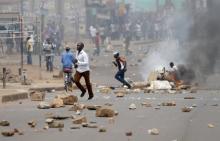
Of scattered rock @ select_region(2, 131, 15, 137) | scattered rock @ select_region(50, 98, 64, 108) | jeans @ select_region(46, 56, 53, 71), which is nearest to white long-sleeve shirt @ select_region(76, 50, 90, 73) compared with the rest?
scattered rock @ select_region(50, 98, 64, 108)

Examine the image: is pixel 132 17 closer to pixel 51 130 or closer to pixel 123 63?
pixel 123 63

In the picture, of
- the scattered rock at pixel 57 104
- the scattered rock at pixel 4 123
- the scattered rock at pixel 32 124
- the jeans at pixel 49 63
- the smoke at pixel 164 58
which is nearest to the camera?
the scattered rock at pixel 32 124

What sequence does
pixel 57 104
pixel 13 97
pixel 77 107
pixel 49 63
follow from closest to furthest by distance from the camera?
pixel 77 107, pixel 57 104, pixel 13 97, pixel 49 63

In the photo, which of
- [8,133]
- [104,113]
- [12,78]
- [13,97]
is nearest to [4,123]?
[8,133]

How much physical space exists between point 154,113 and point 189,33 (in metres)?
17.3

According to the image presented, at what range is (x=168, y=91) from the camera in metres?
25.6

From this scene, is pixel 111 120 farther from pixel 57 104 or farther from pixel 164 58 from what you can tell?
pixel 164 58

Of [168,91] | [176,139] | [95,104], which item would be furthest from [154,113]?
[168,91]

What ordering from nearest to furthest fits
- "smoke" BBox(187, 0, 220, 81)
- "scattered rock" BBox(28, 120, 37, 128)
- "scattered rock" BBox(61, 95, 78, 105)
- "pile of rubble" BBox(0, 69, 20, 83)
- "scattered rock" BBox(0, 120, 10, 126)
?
"scattered rock" BBox(28, 120, 37, 128), "scattered rock" BBox(0, 120, 10, 126), "scattered rock" BBox(61, 95, 78, 105), "pile of rubble" BBox(0, 69, 20, 83), "smoke" BBox(187, 0, 220, 81)

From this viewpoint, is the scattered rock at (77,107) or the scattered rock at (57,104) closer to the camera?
the scattered rock at (77,107)

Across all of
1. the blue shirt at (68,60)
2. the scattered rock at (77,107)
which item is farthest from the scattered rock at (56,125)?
the blue shirt at (68,60)

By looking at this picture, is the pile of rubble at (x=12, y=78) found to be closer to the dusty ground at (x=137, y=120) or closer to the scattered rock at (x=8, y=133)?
the dusty ground at (x=137, y=120)

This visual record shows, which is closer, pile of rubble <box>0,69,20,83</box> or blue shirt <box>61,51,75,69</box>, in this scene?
blue shirt <box>61,51,75,69</box>

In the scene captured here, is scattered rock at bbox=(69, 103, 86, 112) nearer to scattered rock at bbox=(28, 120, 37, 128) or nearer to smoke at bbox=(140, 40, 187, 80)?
scattered rock at bbox=(28, 120, 37, 128)
